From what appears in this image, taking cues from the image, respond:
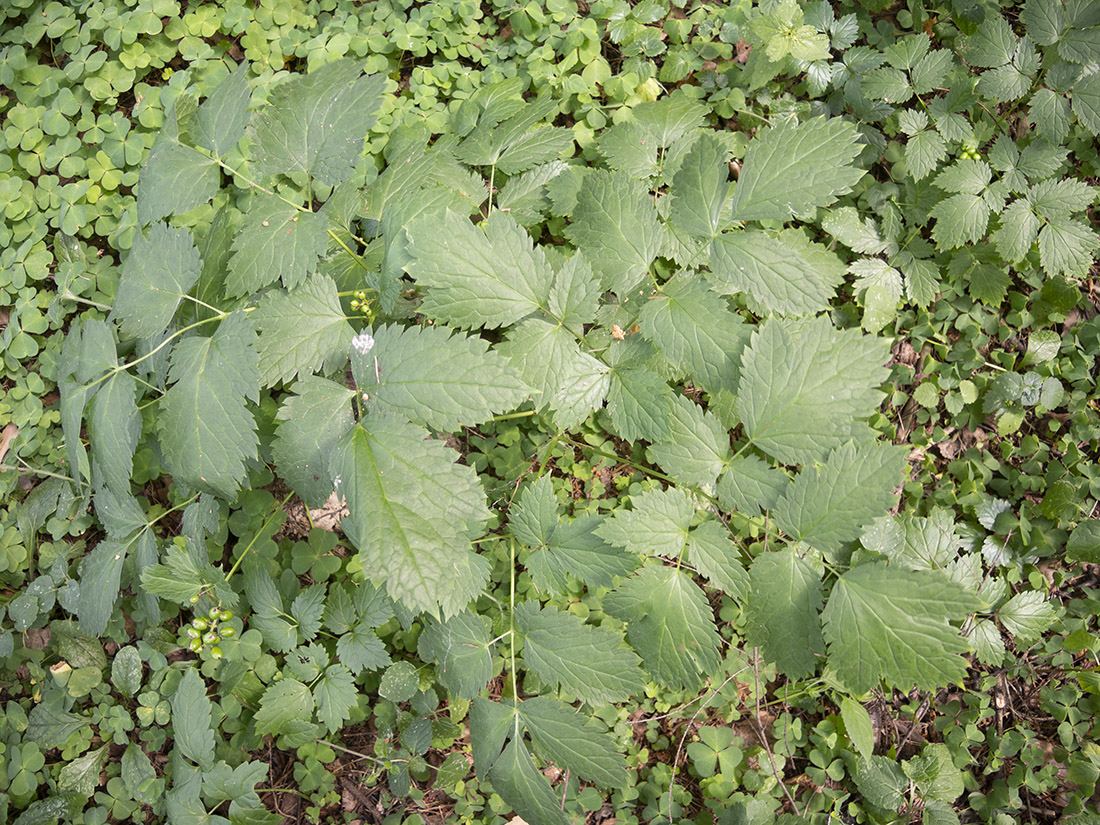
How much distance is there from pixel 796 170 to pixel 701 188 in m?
0.23

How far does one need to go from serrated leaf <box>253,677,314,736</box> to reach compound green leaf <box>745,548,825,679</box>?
5.21 ft

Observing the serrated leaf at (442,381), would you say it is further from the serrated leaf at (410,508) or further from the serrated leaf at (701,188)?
the serrated leaf at (701,188)

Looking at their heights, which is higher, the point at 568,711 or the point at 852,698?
the point at 568,711

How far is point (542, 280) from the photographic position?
1713 mm

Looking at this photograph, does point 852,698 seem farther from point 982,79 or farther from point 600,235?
point 982,79

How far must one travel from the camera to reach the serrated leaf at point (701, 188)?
1.67 meters

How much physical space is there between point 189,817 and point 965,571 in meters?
3.02

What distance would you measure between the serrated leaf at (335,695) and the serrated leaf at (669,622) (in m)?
1.09

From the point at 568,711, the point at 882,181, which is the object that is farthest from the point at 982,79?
the point at 568,711

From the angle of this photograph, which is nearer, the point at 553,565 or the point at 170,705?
the point at 553,565

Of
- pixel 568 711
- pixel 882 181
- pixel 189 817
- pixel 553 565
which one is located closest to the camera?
pixel 568 711

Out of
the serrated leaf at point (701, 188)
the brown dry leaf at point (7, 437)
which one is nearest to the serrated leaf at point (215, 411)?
the serrated leaf at point (701, 188)

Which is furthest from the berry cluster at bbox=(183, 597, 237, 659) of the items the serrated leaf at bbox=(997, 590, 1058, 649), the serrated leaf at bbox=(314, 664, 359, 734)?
the serrated leaf at bbox=(997, 590, 1058, 649)

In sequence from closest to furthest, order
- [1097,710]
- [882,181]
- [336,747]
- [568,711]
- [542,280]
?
[542,280] < [568,711] < [336,747] < [1097,710] < [882,181]
